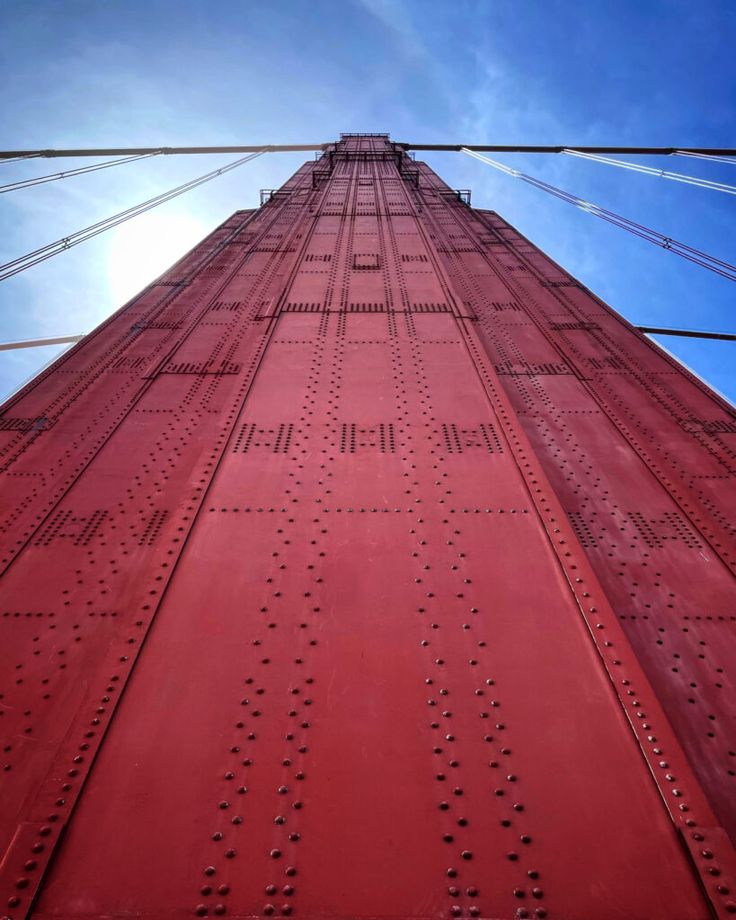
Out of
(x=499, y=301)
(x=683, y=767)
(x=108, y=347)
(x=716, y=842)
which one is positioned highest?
(x=499, y=301)

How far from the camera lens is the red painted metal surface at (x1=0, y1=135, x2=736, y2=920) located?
2.24m

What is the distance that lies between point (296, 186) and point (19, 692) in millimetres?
22831

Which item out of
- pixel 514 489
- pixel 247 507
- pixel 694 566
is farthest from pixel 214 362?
pixel 694 566

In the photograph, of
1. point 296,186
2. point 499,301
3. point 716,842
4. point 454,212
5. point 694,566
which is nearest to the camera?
point 716,842

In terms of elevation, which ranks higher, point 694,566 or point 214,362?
point 214,362

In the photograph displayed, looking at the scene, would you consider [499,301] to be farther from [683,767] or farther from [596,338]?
[683,767]

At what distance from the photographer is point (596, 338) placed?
9.91m

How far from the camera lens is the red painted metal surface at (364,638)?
7.34ft

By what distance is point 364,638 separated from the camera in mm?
3244

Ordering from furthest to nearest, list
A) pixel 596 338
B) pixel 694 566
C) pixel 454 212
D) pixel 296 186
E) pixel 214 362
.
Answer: pixel 296 186
pixel 454 212
pixel 596 338
pixel 214 362
pixel 694 566

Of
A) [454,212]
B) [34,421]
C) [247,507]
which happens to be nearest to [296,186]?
[454,212]

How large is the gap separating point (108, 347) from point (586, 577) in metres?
8.80

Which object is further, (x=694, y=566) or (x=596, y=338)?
(x=596, y=338)

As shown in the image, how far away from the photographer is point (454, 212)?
62.5ft
